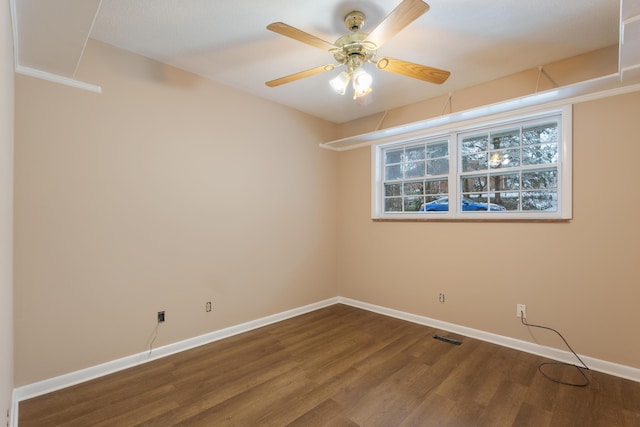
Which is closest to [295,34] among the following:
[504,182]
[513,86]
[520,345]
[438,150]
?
[513,86]

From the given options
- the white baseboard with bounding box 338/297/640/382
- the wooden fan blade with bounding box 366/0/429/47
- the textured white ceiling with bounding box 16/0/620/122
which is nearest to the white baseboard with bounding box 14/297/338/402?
the white baseboard with bounding box 338/297/640/382

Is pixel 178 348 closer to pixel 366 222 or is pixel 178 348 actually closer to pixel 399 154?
pixel 366 222

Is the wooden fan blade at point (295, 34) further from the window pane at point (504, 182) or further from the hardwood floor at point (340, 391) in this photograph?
the hardwood floor at point (340, 391)

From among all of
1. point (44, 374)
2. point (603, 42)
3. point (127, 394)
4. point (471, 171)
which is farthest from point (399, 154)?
point (44, 374)

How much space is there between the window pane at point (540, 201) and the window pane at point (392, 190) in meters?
1.44

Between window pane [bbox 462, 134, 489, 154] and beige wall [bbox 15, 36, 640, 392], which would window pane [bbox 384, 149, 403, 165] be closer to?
beige wall [bbox 15, 36, 640, 392]

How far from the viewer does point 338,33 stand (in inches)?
91.9

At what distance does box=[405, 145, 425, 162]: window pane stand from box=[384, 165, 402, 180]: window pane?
184mm

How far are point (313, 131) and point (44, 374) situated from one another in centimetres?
369

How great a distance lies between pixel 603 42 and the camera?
244cm

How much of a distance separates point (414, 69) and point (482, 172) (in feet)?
5.69

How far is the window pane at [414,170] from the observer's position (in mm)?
3854

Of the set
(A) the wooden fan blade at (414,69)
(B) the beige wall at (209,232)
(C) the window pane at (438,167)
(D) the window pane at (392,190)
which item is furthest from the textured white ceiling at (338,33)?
(D) the window pane at (392,190)

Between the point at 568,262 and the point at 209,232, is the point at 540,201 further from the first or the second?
the point at 209,232
